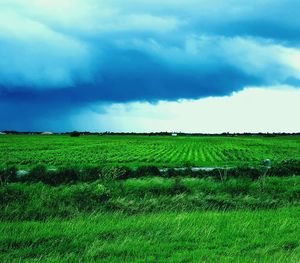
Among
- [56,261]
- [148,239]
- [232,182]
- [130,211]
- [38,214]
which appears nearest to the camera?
[56,261]

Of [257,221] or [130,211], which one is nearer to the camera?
[257,221]

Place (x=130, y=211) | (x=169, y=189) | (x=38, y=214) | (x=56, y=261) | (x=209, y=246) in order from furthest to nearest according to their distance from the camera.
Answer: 1. (x=169, y=189)
2. (x=130, y=211)
3. (x=38, y=214)
4. (x=209, y=246)
5. (x=56, y=261)

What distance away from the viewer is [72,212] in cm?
1157

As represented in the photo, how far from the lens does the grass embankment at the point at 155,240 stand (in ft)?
23.3

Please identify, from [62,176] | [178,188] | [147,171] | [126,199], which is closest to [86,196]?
[126,199]

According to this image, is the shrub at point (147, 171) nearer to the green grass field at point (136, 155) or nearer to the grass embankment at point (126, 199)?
the green grass field at point (136, 155)

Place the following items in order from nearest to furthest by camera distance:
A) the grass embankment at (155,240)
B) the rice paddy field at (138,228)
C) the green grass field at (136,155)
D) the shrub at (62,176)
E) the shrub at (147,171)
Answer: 1. the grass embankment at (155,240)
2. the rice paddy field at (138,228)
3. the shrub at (62,176)
4. the shrub at (147,171)
5. the green grass field at (136,155)

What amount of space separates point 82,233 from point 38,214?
3.08 m

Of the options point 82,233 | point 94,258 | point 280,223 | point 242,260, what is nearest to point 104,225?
point 82,233

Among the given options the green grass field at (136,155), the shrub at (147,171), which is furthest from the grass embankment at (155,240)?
the green grass field at (136,155)

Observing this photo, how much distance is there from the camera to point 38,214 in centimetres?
1122

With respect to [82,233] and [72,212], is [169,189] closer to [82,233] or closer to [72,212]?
[72,212]

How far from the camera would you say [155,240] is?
816 cm

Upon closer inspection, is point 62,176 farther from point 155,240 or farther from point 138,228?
point 155,240
